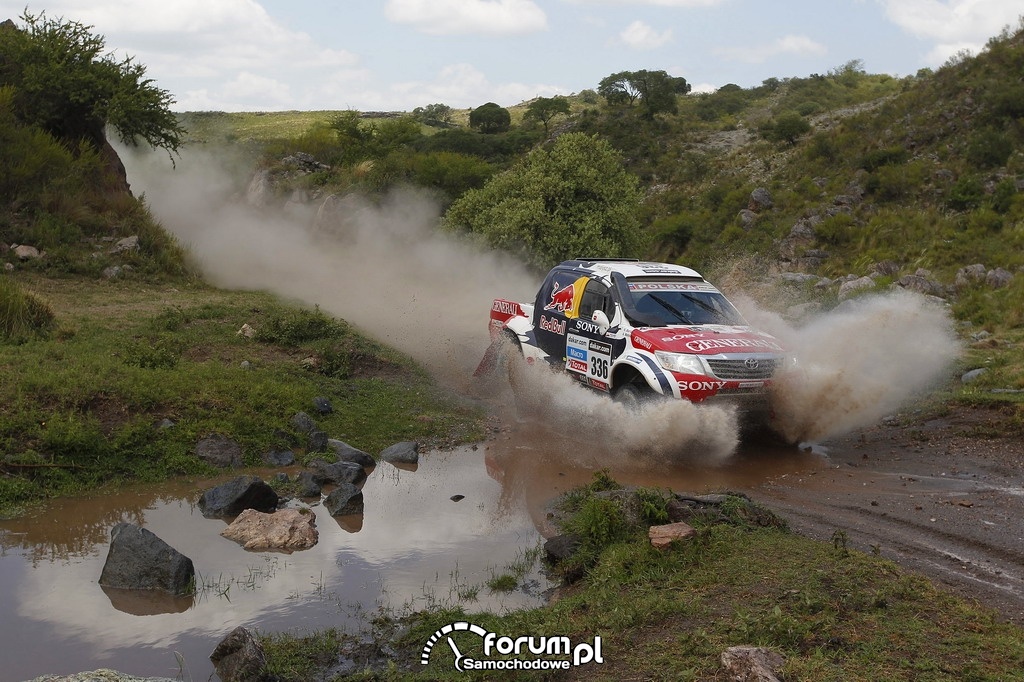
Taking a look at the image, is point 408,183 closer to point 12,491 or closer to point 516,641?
point 12,491

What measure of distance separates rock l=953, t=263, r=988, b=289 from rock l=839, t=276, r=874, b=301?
1.73m

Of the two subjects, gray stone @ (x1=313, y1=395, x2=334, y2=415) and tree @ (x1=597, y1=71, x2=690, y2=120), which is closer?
gray stone @ (x1=313, y1=395, x2=334, y2=415)

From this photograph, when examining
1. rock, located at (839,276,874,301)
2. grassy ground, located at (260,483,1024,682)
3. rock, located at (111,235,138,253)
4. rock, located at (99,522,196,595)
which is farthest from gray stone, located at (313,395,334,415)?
rock, located at (839,276,874,301)

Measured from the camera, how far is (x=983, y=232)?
70.5 ft

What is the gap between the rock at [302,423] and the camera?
33.4 feet

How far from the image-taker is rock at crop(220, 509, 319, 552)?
7348mm

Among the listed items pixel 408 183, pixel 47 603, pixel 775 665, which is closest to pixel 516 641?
pixel 775 665

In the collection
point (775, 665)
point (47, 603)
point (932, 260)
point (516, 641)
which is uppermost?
point (932, 260)

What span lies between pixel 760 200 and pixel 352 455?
962 inches

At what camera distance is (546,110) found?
198 feet

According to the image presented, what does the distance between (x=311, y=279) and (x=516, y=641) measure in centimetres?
1815

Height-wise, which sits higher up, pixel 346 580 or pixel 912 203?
pixel 912 203

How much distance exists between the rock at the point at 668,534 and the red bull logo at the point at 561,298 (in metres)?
5.48

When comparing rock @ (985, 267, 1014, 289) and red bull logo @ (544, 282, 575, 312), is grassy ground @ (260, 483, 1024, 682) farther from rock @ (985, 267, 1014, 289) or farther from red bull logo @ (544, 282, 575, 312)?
rock @ (985, 267, 1014, 289)
